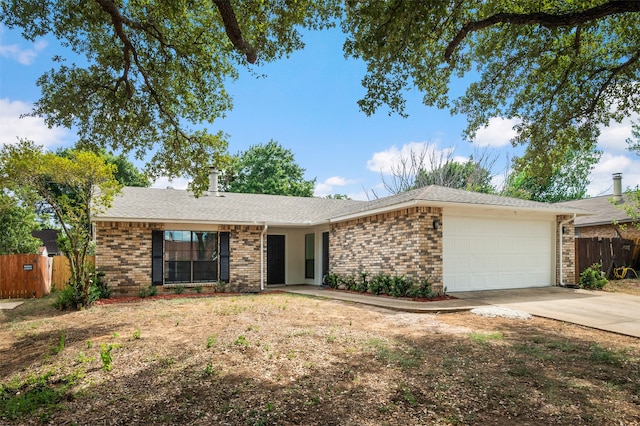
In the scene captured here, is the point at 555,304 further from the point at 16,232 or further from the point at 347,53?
the point at 16,232

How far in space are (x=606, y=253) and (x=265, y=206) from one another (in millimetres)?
13201

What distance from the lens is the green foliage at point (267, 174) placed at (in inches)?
1241

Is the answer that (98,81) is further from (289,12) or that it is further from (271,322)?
(271,322)

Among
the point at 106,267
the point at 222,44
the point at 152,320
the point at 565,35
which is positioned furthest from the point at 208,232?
the point at 565,35

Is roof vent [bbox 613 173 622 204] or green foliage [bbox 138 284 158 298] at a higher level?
roof vent [bbox 613 173 622 204]

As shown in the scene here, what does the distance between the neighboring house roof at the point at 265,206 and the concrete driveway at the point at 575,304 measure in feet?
7.88

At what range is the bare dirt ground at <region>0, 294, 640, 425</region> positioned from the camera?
3455mm

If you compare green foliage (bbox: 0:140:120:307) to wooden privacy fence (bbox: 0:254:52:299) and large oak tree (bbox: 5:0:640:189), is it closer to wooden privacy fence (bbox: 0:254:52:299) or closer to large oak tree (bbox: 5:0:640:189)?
large oak tree (bbox: 5:0:640:189)

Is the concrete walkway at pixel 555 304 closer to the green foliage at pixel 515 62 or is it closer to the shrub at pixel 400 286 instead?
the shrub at pixel 400 286

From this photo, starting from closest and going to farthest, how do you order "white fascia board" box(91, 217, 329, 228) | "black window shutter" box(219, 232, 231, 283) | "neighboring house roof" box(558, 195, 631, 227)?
"white fascia board" box(91, 217, 329, 228)
"black window shutter" box(219, 232, 231, 283)
"neighboring house roof" box(558, 195, 631, 227)

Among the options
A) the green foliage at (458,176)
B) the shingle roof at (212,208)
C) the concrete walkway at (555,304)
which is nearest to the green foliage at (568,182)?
the green foliage at (458,176)

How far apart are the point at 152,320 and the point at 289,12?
6396mm

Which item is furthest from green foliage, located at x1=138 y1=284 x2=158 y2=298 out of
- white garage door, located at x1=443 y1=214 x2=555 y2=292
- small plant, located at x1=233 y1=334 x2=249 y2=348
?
white garage door, located at x1=443 y1=214 x2=555 y2=292

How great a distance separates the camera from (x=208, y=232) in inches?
526
